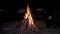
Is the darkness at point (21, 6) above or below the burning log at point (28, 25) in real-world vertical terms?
above

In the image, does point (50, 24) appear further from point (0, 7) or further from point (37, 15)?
point (0, 7)

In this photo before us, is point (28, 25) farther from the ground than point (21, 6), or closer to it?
closer to it

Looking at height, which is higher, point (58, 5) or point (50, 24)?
point (58, 5)

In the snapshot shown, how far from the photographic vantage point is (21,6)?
9.16 feet

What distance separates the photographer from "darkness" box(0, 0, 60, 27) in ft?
9.12

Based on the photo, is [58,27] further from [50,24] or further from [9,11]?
[9,11]

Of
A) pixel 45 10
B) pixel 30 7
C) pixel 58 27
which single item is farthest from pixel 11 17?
pixel 58 27

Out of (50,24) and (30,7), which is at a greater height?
(30,7)

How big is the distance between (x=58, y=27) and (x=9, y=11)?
659 millimetres

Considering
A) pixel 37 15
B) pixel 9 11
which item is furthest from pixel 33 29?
pixel 9 11

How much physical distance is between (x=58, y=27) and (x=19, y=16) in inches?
20.5

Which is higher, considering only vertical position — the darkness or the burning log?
the darkness

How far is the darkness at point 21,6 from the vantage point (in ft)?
9.12

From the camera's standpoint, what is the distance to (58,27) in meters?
2.83
